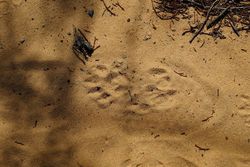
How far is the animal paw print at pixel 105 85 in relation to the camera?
3092 mm

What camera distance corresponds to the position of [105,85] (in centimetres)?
309

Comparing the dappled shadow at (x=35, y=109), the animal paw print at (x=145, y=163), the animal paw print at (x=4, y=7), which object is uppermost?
the animal paw print at (x=4, y=7)

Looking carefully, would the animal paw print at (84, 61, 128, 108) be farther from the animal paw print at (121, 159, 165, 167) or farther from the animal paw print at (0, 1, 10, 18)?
the animal paw print at (0, 1, 10, 18)

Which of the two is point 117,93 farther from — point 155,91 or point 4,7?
point 4,7

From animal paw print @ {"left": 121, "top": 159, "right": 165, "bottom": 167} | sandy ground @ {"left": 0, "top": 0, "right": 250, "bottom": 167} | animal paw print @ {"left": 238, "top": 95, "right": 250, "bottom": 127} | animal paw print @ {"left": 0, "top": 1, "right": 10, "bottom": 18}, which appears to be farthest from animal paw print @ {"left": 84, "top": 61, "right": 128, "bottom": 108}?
animal paw print @ {"left": 238, "top": 95, "right": 250, "bottom": 127}

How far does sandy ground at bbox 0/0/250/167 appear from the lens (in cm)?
304

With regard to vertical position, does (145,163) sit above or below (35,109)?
below

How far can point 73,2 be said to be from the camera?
3.17 metres

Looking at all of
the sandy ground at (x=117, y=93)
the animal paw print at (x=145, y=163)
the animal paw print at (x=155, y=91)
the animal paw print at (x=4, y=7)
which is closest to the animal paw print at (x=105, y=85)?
the sandy ground at (x=117, y=93)

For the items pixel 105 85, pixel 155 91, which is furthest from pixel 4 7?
pixel 155 91

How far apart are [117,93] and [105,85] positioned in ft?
0.42

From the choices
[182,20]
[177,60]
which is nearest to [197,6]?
[182,20]

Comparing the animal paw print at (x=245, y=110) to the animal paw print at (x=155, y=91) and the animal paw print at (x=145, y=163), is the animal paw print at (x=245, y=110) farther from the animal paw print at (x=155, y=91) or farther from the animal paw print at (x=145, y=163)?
the animal paw print at (x=145, y=163)

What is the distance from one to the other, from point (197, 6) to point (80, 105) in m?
1.40
